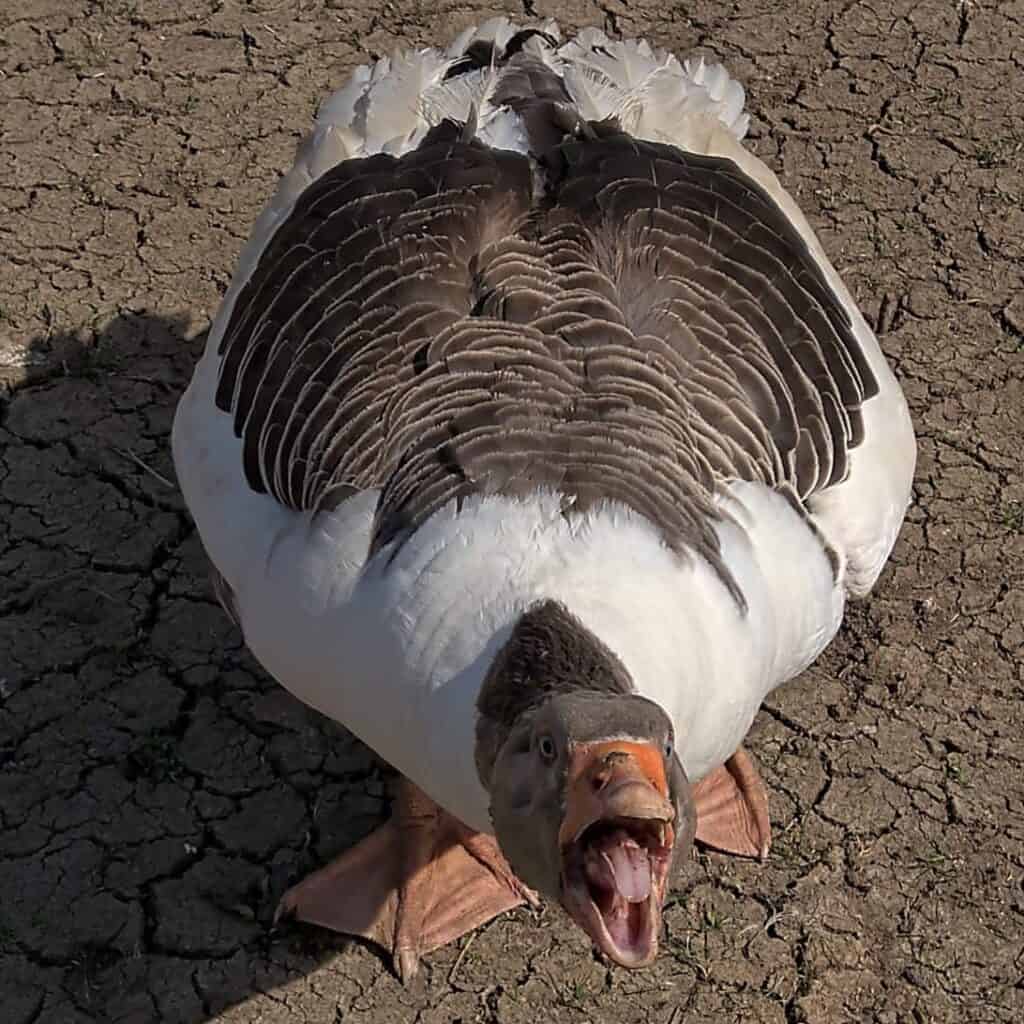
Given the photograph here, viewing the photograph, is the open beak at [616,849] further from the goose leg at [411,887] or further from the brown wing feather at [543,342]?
the goose leg at [411,887]

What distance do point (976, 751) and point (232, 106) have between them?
3.55 metres

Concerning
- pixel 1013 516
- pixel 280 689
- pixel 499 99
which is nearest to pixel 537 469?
pixel 499 99

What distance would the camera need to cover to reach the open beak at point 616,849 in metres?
2.37

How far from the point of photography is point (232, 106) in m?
5.96

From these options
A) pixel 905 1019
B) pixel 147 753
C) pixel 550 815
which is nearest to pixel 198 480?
pixel 147 753

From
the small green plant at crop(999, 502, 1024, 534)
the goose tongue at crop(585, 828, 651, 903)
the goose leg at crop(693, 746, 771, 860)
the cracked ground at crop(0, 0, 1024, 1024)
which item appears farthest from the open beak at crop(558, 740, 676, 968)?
the small green plant at crop(999, 502, 1024, 534)

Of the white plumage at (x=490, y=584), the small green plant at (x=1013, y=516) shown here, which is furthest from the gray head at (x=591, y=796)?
the small green plant at (x=1013, y=516)

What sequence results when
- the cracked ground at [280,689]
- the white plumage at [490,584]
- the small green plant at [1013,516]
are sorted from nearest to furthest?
1. the white plumage at [490,584]
2. the cracked ground at [280,689]
3. the small green plant at [1013,516]

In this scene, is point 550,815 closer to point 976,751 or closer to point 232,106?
point 976,751

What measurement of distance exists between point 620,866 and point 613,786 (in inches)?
6.1

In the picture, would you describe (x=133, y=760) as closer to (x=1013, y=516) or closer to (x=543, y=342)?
(x=543, y=342)

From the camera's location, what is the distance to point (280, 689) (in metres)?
4.39

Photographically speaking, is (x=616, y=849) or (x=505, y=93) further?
(x=505, y=93)

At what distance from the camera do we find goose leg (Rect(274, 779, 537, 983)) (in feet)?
12.8
